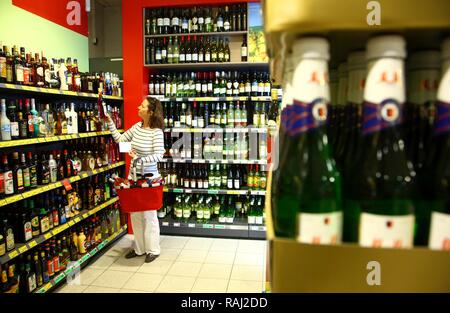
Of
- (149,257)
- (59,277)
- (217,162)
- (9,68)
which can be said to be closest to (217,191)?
(217,162)

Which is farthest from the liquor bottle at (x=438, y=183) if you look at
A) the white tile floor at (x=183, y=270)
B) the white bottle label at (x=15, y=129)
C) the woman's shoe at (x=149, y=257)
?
the woman's shoe at (x=149, y=257)

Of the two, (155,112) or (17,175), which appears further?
(155,112)

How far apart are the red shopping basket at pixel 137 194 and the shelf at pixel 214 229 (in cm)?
105

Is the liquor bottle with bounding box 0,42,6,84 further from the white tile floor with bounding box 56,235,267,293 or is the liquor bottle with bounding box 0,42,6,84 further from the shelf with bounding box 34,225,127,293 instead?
the white tile floor with bounding box 56,235,267,293

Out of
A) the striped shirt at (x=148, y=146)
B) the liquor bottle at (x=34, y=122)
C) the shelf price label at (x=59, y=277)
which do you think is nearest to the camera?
the liquor bottle at (x=34, y=122)

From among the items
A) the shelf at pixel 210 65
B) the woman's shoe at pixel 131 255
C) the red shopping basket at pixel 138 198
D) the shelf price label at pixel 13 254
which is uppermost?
the shelf at pixel 210 65

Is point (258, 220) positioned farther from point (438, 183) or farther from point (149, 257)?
point (438, 183)

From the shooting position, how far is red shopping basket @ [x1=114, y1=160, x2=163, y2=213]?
340 centimetres

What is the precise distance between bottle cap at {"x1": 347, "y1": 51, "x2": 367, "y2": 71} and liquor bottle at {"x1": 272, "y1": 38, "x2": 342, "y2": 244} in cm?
11

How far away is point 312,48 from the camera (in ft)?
1.82

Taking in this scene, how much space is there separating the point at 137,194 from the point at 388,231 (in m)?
3.11

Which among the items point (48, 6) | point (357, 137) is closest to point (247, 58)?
point (48, 6)

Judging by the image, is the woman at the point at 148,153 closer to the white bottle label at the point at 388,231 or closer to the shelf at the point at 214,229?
the shelf at the point at 214,229

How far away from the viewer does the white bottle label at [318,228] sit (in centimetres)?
57
